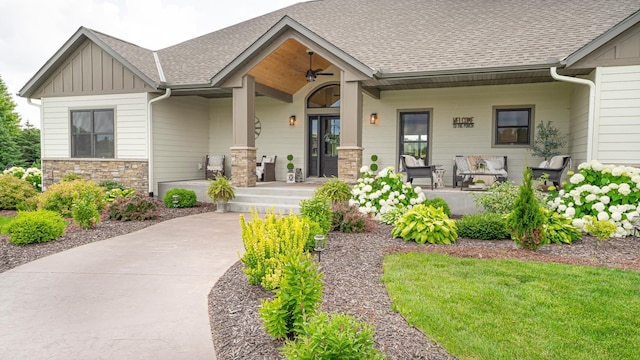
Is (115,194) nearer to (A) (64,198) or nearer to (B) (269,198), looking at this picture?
(A) (64,198)

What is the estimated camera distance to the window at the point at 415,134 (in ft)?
37.3

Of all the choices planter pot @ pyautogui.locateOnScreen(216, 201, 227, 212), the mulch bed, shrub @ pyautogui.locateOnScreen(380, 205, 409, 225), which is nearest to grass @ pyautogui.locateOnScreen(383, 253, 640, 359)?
the mulch bed

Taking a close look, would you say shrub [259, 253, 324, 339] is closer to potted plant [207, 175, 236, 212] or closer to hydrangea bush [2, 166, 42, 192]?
potted plant [207, 175, 236, 212]

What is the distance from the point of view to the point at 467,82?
10.4 m

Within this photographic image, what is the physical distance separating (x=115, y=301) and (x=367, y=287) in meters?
2.27

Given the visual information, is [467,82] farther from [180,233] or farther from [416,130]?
[180,233]

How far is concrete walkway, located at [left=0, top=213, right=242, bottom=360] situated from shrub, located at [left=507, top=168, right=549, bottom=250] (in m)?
3.53

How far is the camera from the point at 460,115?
10969 millimetres

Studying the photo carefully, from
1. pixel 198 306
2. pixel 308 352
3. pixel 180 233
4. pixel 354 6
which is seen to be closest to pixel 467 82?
pixel 354 6

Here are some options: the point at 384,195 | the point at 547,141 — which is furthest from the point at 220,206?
the point at 547,141

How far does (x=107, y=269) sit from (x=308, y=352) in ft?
11.6

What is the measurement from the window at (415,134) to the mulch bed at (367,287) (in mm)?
5256

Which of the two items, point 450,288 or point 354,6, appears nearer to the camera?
point 450,288

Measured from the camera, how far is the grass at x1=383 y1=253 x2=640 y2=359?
264 centimetres
